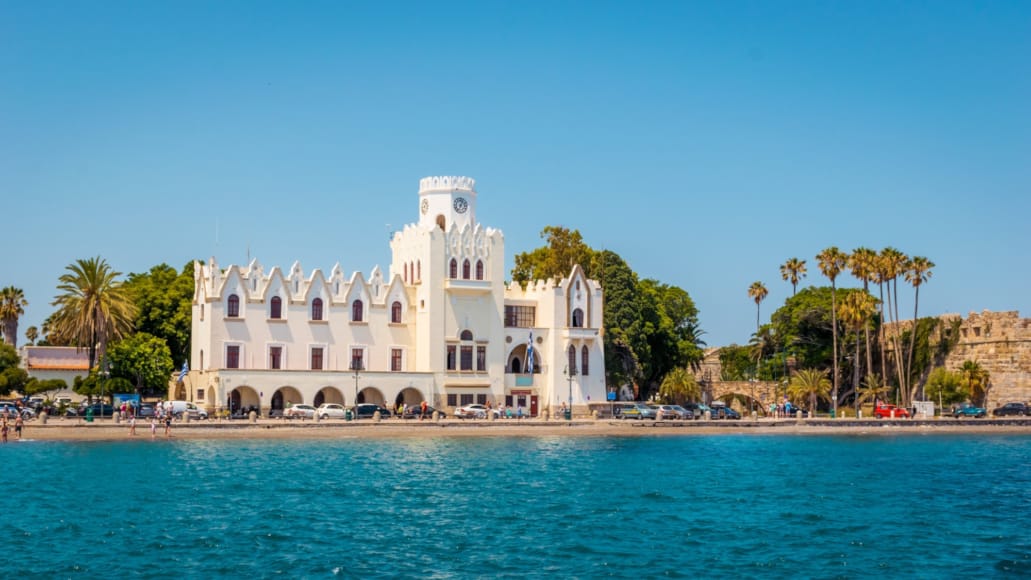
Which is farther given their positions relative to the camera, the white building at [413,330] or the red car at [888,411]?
the red car at [888,411]

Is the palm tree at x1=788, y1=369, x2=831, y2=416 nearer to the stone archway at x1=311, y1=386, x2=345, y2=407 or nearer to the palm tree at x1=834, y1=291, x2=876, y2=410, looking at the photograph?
the palm tree at x1=834, y1=291, x2=876, y2=410

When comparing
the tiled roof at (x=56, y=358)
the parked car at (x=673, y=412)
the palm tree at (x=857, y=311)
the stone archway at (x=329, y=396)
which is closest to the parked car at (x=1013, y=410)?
the palm tree at (x=857, y=311)

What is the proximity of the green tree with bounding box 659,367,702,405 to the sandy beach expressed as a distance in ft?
30.7

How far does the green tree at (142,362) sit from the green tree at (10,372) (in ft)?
21.4

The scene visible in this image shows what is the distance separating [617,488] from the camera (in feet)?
146

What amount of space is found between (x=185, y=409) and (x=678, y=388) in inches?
1423

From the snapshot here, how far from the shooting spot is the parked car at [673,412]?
7884 centimetres

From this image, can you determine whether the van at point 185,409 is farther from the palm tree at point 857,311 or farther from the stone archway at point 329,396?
the palm tree at point 857,311

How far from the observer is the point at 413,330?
80.6 metres

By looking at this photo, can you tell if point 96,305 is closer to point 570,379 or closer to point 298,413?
point 298,413

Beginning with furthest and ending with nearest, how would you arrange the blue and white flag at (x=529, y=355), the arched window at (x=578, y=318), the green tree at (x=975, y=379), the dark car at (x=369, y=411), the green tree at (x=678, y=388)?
the green tree at (x=678, y=388)
the green tree at (x=975, y=379)
the arched window at (x=578, y=318)
the blue and white flag at (x=529, y=355)
the dark car at (x=369, y=411)

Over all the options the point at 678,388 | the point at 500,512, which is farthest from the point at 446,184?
the point at 500,512

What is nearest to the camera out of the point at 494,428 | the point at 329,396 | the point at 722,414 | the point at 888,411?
the point at 494,428

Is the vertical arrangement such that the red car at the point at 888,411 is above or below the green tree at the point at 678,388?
below
